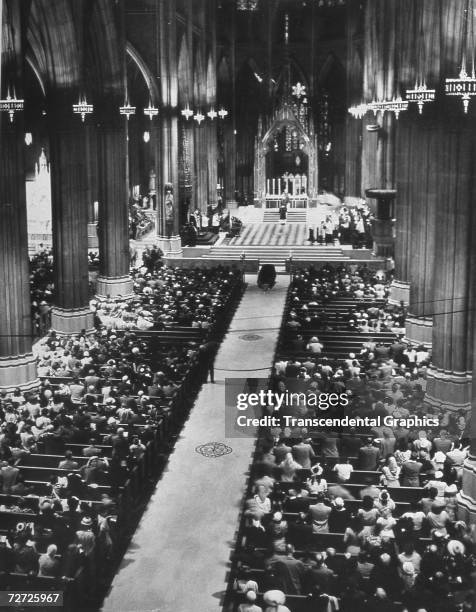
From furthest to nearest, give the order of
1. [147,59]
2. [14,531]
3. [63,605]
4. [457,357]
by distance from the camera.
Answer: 1. [147,59]
2. [457,357]
3. [14,531]
4. [63,605]

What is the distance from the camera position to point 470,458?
1773 cm

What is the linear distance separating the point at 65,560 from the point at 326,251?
35.4 meters

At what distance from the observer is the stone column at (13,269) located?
2580cm

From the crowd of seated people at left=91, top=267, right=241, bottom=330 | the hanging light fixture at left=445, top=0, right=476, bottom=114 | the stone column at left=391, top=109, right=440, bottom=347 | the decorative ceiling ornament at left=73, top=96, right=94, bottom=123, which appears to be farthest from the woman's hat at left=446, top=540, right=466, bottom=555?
the decorative ceiling ornament at left=73, top=96, right=94, bottom=123

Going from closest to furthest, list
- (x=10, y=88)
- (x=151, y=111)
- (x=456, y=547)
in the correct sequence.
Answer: (x=456, y=547) → (x=10, y=88) → (x=151, y=111)

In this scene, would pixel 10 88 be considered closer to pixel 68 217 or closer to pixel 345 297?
pixel 68 217

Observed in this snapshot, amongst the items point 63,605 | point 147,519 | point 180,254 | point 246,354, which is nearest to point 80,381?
point 147,519

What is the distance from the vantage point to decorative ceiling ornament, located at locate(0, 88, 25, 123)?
25217 millimetres

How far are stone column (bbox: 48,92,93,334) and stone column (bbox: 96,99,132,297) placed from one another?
4962 millimetres

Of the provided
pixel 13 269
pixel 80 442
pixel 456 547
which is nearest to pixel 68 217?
pixel 13 269

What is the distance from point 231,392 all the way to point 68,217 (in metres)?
9.87

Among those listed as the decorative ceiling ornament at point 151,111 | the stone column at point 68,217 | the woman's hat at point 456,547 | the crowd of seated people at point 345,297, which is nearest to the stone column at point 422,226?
the crowd of seated people at point 345,297

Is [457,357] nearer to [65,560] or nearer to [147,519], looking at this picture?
[147,519]

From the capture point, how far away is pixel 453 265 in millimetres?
23531
